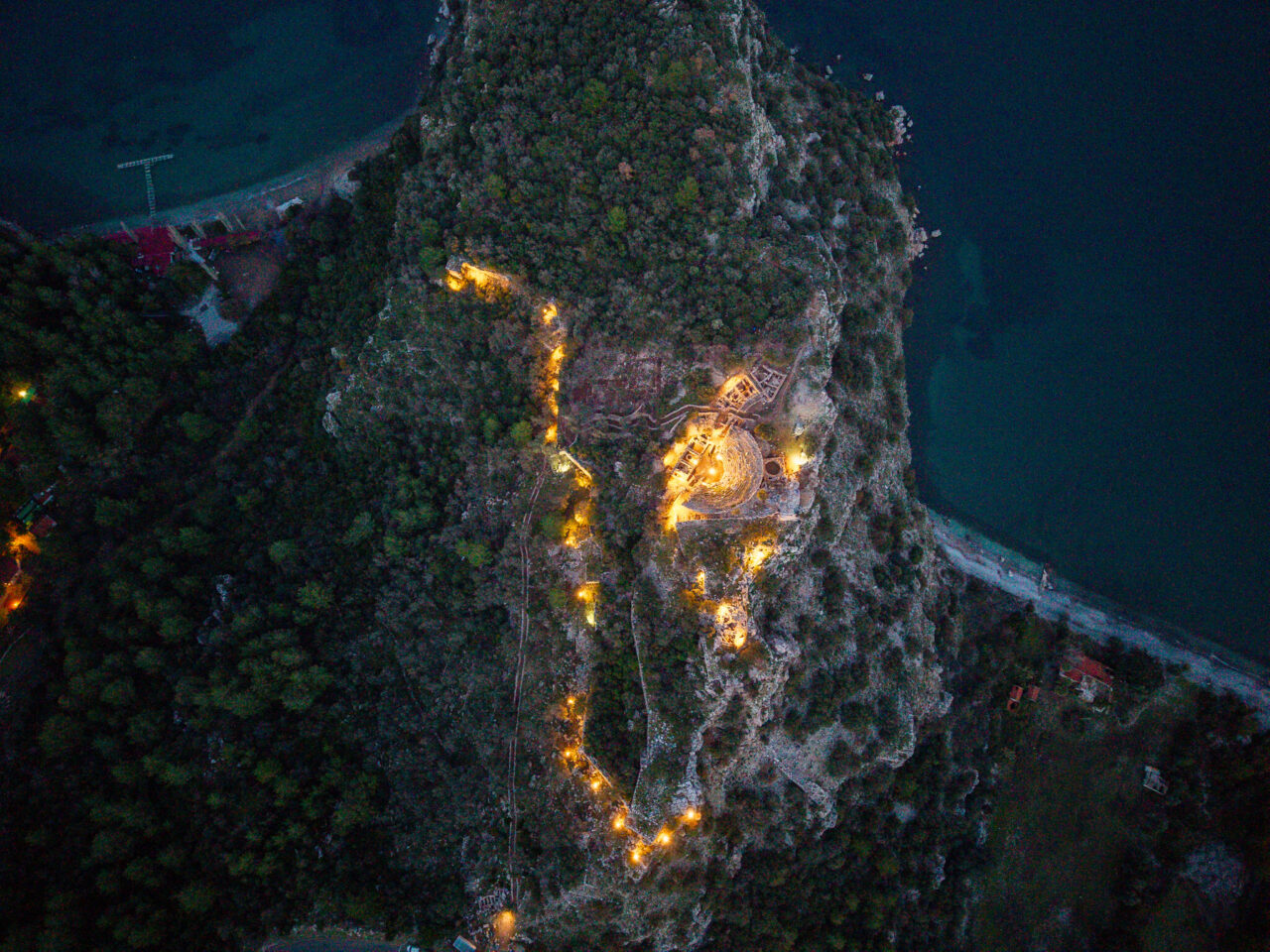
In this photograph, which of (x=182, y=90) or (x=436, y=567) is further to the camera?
(x=182, y=90)

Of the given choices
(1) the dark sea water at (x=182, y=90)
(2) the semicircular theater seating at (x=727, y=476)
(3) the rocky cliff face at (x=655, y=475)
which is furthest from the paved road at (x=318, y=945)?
(1) the dark sea water at (x=182, y=90)

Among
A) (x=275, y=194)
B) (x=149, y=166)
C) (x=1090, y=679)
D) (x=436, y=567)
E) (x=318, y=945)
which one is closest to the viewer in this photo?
(x=318, y=945)

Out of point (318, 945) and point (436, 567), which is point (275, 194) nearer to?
point (436, 567)

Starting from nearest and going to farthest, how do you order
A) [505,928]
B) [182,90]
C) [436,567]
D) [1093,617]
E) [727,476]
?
[727,476], [505,928], [436,567], [1093,617], [182,90]

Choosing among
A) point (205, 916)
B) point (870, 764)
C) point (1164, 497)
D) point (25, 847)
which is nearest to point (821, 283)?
point (870, 764)

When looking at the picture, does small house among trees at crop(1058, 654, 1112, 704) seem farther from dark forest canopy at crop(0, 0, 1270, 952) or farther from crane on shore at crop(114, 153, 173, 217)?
crane on shore at crop(114, 153, 173, 217)

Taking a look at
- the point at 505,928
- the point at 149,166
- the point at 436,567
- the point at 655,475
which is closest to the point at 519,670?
the point at 436,567

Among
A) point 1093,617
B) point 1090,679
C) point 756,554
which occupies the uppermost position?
point 756,554

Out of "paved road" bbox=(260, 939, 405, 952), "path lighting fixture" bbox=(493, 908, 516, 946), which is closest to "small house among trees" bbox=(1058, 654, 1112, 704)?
"path lighting fixture" bbox=(493, 908, 516, 946)
